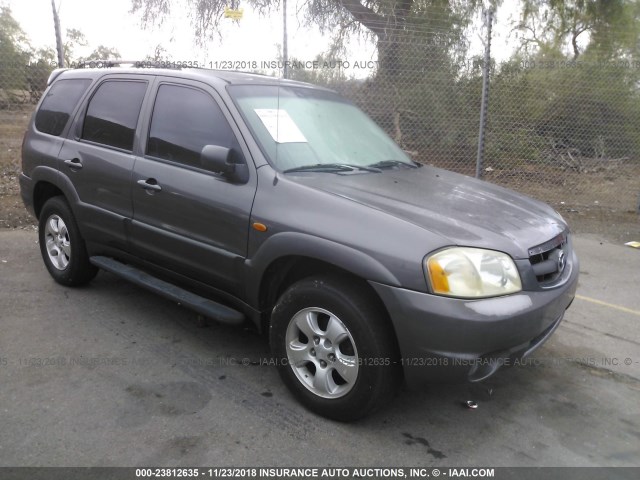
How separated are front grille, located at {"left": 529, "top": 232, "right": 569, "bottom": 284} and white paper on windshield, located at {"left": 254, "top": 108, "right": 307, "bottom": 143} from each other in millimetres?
1551

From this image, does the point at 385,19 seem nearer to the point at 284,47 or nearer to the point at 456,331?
the point at 284,47

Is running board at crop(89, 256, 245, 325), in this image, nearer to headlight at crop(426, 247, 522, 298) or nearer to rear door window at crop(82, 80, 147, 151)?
rear door window at crop(82, 80, 147, 151)

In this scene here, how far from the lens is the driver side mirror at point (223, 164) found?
319 centimetres

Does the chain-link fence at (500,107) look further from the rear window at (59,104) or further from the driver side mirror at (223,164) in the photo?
the driver side mirror at (223,164)

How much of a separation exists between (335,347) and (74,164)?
8.92 ft

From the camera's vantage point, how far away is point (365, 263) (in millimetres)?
2727

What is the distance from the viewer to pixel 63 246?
4.75m

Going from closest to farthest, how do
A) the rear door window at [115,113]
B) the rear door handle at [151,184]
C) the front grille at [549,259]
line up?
1. the front grille at [549,259]
2. the rear door handle at [151,184]
3. the rear door window at [115,113]

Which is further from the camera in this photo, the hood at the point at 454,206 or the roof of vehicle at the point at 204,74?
the roof of vehicle at the point at 204,74

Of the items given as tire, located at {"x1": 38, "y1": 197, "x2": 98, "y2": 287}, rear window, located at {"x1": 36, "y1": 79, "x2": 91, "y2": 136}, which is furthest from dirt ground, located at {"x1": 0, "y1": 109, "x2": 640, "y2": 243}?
rear window, located at {"x1": 36, "y1": 79, "x2": 91, "y2": 136}

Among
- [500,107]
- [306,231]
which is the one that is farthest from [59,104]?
[500,107]

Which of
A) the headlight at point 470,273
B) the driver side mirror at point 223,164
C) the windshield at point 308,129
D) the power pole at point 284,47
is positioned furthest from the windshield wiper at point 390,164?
the power pole at point 284,47

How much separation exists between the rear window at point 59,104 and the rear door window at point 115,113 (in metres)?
0.27

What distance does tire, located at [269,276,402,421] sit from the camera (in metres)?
2.77
